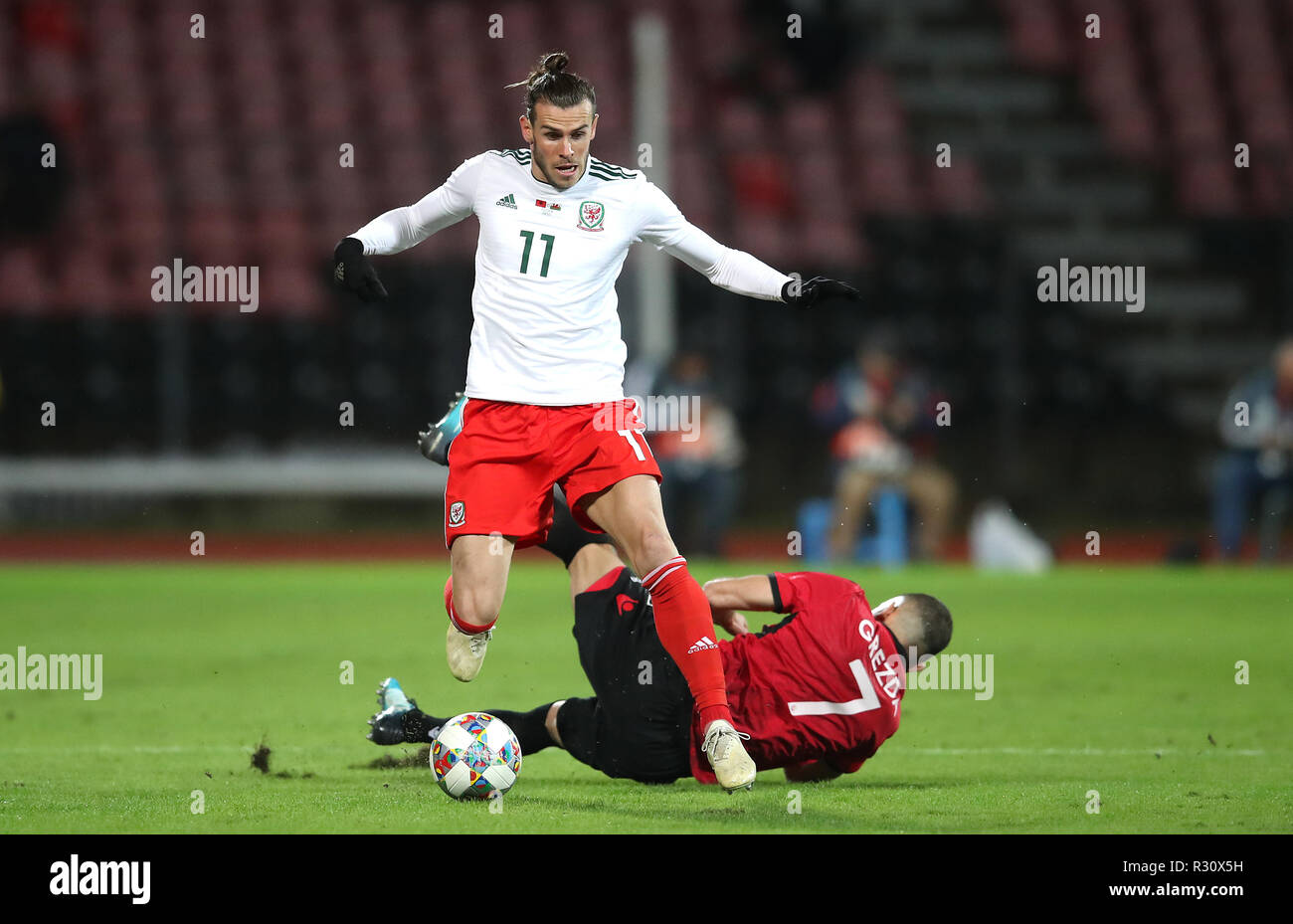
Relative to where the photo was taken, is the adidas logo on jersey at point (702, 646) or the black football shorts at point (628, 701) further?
the black football shorts at point (628, 701)

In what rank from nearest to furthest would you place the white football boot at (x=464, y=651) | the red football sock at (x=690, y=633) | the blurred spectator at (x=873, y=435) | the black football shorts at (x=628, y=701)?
1. the red football sock at (x=690, y=633)
2. the black football shorts at (x=628, y=701)
3. the white football boot at (x=464, y=651)
4. the blurred spectator at (x=873, y=435)

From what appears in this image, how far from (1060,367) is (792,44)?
20.7 feet

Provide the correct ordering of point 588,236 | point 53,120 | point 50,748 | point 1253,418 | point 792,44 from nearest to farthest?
1. point 588,236
2. point 50,748
3. point 1253,418
4. point 53,120
5. point 792,44

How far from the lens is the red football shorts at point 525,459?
5793 mm

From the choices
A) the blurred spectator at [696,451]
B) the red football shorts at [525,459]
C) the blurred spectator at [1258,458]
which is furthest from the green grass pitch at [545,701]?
the blurred spectator at [696,451]

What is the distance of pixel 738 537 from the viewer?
57.0 ft

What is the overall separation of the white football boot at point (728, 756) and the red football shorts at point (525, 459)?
3.07ft

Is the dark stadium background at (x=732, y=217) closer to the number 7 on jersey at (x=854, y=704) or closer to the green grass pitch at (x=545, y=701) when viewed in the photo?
the green grass pitch at (x=545, y=701)

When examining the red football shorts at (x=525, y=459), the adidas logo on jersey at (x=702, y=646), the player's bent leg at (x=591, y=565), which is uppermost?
the red football shorts at (x=525, y=459)

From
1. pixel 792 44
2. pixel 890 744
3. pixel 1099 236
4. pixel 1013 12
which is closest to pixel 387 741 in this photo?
pixel 890 744

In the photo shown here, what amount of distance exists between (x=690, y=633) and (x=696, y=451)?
Answer: 10.3m

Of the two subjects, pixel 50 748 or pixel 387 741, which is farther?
pixel 50 748

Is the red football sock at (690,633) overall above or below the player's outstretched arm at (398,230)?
below

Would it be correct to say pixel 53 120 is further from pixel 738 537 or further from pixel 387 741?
pixel 387 741
